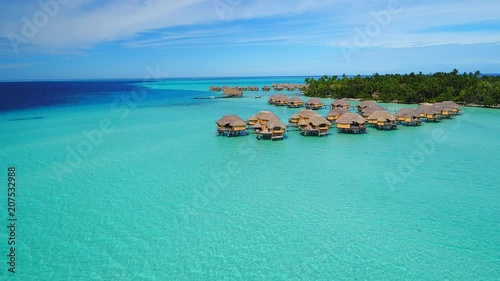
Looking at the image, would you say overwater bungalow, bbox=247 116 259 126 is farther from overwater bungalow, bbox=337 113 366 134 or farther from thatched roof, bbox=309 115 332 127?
overwater bungalow, bbox=337 113 366 134

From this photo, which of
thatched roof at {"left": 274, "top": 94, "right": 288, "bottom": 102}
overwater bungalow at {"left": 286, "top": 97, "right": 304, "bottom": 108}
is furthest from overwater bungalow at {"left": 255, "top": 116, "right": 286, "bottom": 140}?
thatched roof at {"left": 274, "top": 94, "right": 288, "bottom": 102}

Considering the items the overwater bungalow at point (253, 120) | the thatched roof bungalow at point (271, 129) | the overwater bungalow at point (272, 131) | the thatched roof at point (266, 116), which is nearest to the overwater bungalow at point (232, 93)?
the overwater bungalow at point (253, 120)

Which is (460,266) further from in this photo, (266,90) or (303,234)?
(266,90)

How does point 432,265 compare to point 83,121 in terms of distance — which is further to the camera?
point 83,121

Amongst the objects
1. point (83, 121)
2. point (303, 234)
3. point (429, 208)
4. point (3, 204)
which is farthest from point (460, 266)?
point (83, 121)

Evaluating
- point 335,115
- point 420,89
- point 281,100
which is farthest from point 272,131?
point 420,89

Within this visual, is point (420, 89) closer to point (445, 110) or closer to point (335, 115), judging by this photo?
point (445, 110)
